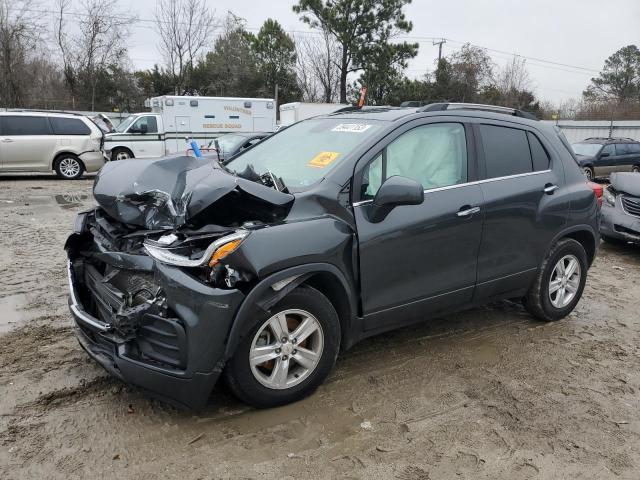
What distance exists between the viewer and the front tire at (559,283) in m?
4.53

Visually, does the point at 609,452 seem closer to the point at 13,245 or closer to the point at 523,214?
the point at 523,214

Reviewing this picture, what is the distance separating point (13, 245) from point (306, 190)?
17.3 feet

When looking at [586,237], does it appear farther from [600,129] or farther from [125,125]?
[600,129]

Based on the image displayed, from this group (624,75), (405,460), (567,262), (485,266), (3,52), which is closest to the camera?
(405,460)

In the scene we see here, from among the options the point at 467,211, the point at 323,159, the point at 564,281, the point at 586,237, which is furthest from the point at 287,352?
the point at 586,237

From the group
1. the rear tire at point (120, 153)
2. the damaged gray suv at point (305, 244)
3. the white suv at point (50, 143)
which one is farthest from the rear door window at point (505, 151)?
the rear tire at point (120, 153)

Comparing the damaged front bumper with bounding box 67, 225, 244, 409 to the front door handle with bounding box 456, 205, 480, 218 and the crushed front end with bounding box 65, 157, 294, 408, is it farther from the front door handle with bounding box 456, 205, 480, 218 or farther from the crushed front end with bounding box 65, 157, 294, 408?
the front door handle with bounding box 456, 205, 480, 218

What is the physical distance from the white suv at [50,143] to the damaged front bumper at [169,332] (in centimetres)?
1278

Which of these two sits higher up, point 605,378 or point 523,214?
point 523,214

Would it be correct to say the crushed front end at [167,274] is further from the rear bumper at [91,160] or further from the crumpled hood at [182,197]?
the rear bumper at [91,160]

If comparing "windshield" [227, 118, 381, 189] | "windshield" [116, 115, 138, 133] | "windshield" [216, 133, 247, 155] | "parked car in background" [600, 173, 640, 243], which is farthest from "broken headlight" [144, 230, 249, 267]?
"windshield" [116, 115, 138, 133]

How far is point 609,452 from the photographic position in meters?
2.91

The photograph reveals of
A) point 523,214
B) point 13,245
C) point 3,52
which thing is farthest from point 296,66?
point 523,214

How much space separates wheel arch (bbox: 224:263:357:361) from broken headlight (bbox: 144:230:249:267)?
0.25m
